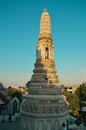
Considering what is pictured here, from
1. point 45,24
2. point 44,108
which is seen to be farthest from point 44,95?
point 45,24

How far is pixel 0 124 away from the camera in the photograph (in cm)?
2945

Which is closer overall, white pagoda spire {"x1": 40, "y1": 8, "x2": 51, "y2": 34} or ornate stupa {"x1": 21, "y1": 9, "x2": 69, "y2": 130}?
ornate stupa {"x1": 21, "y1": 9, "x2": 69, "y2": 130}

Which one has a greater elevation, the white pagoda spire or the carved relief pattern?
the white pagoda spire

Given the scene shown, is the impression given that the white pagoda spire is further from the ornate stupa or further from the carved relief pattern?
the carved relief pattern

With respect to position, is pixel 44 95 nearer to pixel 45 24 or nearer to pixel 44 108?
pixel 44 108

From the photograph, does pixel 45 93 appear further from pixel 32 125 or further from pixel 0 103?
pixel 0 103

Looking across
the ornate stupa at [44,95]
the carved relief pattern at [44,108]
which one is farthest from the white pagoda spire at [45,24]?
the carved relief pattern at [44,108]

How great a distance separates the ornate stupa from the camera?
978 inches

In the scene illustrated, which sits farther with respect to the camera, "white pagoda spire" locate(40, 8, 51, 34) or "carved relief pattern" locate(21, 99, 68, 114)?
"white pagoda spire" locate(40, 8, 51, 34)

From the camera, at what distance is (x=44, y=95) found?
25609 millimetres

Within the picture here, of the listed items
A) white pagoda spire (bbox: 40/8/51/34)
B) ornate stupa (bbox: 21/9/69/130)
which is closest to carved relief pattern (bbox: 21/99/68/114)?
ornate stupa (bbox: 21/9/69/130)

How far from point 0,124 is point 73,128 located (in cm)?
1131

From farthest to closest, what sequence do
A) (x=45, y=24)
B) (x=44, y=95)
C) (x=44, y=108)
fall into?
(x=45, y=24) < (x=44, y=95) < (x=44, y=108)

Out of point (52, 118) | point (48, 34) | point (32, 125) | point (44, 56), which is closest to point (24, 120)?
point (32, 125)
